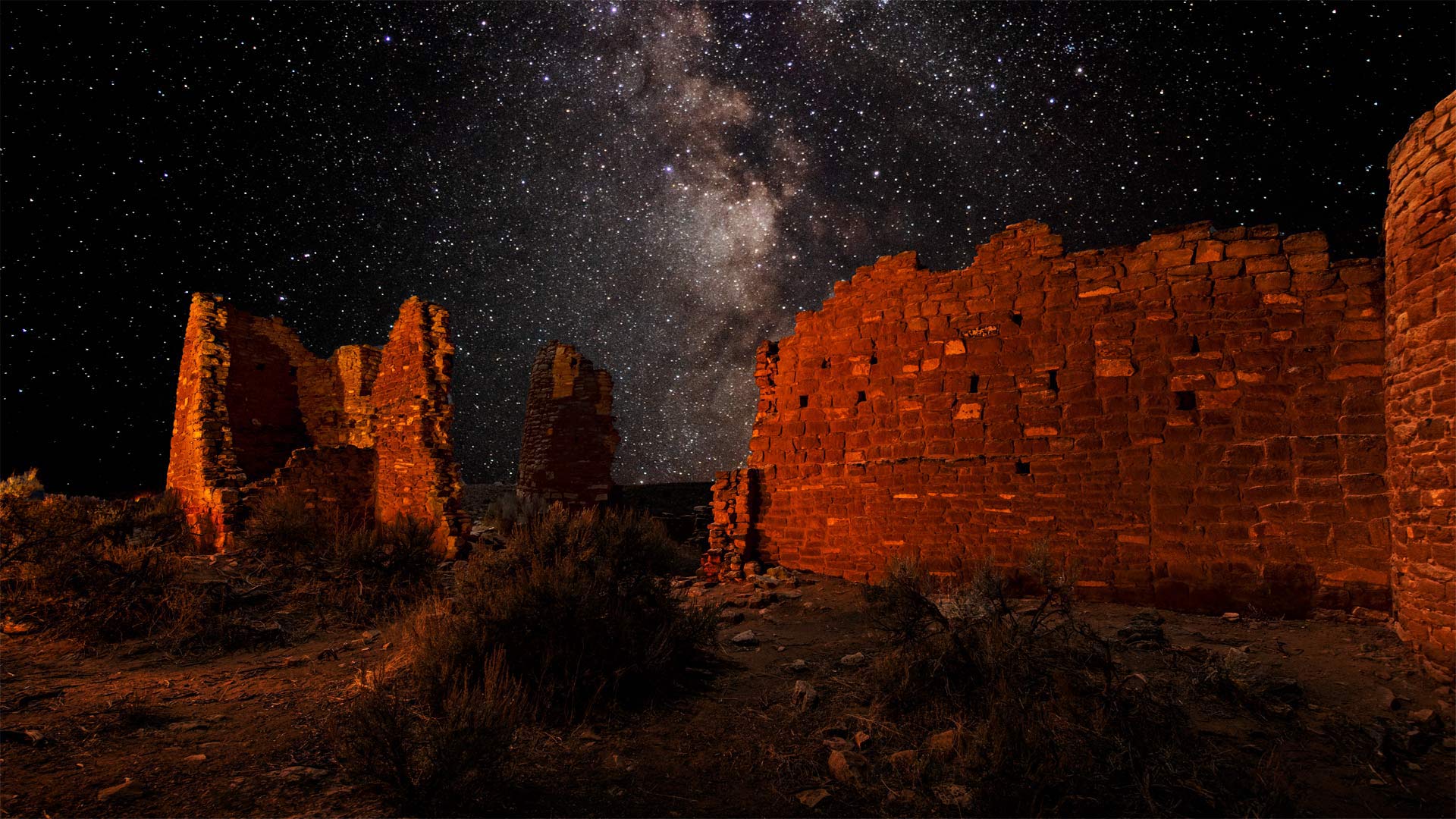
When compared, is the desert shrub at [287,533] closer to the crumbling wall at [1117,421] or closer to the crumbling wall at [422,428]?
the crumbling wall at [422,428]

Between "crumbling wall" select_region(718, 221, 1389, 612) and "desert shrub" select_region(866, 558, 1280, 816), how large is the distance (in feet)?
6.84

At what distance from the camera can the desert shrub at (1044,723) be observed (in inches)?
115

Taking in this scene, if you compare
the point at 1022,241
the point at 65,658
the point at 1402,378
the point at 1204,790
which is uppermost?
the point at 1022,241

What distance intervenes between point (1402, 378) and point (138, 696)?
10177mm

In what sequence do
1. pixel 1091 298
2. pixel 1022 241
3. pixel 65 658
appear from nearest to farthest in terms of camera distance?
pixel 65 658 → pixel 1091 298 → pixel 1022 241

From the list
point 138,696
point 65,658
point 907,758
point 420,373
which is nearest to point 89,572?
point 65,658

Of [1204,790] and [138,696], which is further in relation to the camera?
[138,696]

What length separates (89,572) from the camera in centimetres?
637

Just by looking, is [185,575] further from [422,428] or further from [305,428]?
[305,428]

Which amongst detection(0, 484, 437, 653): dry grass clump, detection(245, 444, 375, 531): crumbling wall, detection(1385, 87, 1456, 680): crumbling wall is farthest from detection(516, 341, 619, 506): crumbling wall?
detection(1385, 87, 1456, 680): crumbling wall

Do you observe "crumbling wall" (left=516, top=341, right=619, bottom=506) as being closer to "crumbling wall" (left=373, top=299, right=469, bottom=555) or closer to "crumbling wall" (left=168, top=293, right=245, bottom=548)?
"crumbling wall" (left=373, top=299, right=469, bottom=555)

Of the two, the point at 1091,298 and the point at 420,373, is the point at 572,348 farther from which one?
the point at 1091,298

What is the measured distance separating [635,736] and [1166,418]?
622cm

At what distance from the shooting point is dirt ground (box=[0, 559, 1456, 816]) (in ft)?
9.91
